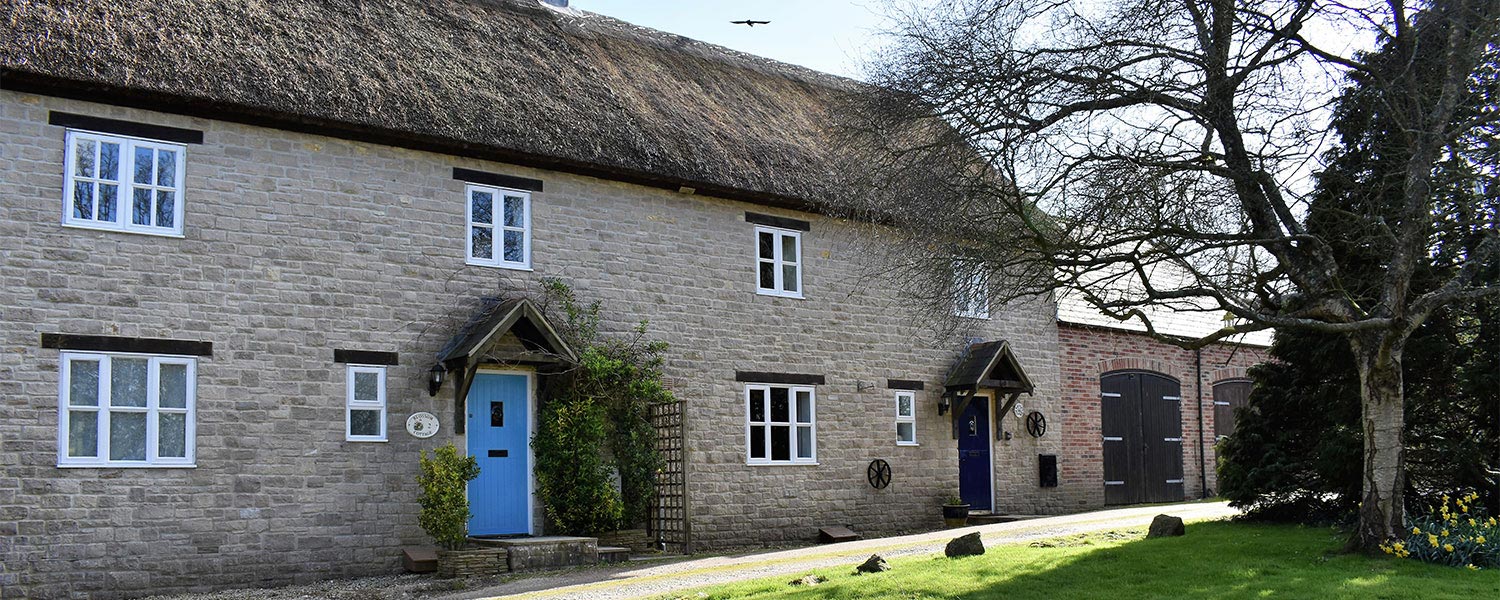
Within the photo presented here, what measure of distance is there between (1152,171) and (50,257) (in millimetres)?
10425

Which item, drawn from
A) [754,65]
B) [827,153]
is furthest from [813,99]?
[827,153]

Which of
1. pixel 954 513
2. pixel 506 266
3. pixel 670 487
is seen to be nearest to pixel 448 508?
pixel 506 266

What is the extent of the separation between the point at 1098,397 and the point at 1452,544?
10713 mm

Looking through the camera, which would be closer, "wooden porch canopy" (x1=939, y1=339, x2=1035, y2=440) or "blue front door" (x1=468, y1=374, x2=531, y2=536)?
"blue front door" (x1=468, y1=374, x2=531, y2=536)

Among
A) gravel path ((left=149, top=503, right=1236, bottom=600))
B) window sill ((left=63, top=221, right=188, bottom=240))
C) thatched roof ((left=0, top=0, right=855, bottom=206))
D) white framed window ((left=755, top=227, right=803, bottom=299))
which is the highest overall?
thatched roof ((left=0, top=0, right=855, bottom=206))

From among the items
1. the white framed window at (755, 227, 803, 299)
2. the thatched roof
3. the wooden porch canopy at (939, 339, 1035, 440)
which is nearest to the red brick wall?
the wooden porch canopy at (939, 339, 1035, 440)

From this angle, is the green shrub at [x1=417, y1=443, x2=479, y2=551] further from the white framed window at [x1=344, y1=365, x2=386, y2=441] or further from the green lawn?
the green lawn

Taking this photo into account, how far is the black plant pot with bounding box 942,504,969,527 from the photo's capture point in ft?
64.2

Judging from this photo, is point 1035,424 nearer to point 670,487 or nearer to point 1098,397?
point 1098,397

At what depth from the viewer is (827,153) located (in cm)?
1917

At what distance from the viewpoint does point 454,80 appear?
50.9ft

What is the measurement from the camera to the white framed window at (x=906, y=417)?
19547 mm

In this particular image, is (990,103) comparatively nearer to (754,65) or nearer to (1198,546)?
(1198,546)

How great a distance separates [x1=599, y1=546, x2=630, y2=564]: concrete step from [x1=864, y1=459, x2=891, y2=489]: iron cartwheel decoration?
5.02 meters
